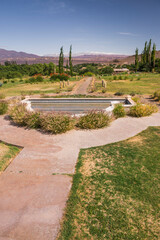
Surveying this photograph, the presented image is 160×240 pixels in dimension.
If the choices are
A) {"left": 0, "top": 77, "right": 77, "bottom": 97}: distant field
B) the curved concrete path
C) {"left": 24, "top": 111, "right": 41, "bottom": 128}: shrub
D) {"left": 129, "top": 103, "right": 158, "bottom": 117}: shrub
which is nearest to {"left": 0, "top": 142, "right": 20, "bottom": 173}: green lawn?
the curved concrete path

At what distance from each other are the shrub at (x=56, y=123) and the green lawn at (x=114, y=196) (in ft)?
6.31

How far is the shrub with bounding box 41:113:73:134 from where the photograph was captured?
7312mm

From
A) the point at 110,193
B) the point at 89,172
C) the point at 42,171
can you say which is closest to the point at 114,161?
the point at 89,172

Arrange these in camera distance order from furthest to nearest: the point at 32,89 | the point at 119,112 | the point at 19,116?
the point at 32,89
the point at 119,112
the point at 19,116

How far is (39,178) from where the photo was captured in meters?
4.45

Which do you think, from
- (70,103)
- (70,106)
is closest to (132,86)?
(70,103)

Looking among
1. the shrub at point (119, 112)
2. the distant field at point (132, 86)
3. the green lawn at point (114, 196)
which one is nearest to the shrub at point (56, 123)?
the green lawn at point (114, 196)

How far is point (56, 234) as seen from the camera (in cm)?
297

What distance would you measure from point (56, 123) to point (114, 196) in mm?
4304

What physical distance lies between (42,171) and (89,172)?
1340 millimetres

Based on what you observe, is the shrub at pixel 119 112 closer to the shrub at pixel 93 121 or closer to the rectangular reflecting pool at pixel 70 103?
the shrub at pixel 93 121

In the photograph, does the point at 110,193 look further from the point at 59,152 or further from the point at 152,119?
the point at 152,119

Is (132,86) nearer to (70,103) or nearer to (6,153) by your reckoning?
(70,103)

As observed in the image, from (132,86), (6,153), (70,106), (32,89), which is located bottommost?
(6,153)
